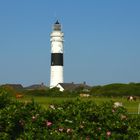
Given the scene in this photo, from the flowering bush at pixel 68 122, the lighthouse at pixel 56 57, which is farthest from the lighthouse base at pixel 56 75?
the flowering bush at pixel 68 122

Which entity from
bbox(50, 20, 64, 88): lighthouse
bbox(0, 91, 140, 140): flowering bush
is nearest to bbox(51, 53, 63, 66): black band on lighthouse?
bbox(50, 20, 64, 88): lighthouse

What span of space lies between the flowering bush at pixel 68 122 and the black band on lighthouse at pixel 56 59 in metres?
76.0

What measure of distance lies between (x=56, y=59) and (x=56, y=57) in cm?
39

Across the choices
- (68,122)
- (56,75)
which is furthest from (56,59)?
(68,122)

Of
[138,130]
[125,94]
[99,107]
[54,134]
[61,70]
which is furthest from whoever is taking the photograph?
[61,70]

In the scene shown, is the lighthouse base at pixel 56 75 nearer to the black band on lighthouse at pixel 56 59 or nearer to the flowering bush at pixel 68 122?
the black band on lighthouse at pixel 56 59

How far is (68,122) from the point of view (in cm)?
1243

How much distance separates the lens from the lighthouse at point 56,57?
90.2 meters

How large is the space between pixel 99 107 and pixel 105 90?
200ft

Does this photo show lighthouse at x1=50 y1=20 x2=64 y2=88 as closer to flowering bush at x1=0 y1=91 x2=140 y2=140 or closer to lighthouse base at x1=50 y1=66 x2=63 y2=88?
lighthouse base at x1=50 y1=66 x2=63 y2=88

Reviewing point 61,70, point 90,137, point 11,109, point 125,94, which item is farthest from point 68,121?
point 61,70

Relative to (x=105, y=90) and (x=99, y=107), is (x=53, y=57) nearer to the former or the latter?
(x=105, y=90)

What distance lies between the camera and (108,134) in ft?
39.5

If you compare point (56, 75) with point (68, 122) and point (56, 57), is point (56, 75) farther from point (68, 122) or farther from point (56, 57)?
point (68, 122)
